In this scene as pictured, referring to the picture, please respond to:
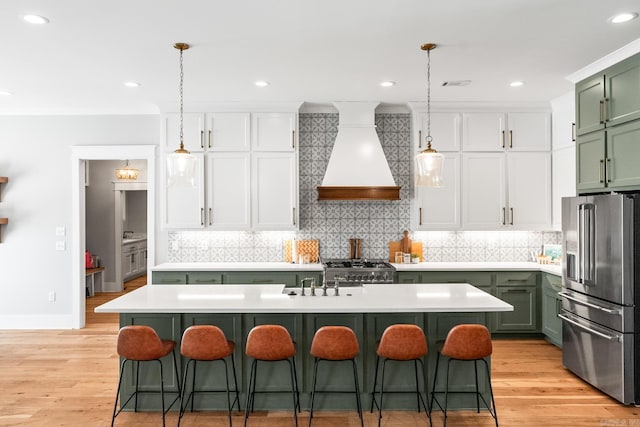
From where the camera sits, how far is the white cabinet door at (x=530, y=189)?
5.54 meters

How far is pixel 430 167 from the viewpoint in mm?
3357

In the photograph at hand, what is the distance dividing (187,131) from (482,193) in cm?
363

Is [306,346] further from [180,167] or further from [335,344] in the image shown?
[180,167]

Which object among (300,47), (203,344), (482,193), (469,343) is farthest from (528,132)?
(203,344)

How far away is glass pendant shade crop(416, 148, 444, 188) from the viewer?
3357 millimetres

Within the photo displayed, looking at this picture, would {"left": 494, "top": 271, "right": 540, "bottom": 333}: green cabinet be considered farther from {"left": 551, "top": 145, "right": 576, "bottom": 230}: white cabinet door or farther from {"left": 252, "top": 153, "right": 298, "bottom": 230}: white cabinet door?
{"left": 252, "top": 153, "right": 298, "bottom": 230}: white cabinet door

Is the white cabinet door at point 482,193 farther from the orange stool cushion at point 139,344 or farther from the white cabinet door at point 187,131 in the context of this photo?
the orange stool cushion at point 139,344

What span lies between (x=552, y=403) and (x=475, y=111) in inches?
132

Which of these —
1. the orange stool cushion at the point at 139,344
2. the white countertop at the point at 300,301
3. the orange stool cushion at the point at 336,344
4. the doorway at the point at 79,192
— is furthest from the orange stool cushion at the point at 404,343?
the doorway at the point at 79,192

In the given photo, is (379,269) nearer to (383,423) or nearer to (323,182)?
(323,182)

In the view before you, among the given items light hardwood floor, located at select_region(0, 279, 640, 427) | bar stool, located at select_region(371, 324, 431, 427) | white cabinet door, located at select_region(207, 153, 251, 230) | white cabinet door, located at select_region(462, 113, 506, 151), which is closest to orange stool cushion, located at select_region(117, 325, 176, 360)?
light hardwood floor, located at select_region(0, 279, 640, 427)

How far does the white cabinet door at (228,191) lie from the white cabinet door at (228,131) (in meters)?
0.10

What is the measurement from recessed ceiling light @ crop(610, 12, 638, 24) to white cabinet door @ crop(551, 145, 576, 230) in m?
2.14

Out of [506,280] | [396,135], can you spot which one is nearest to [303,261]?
[396,135]
